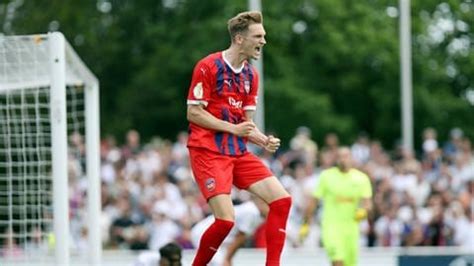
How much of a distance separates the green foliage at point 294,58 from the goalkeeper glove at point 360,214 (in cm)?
1799

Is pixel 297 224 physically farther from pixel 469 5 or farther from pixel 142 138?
pixel 142 138

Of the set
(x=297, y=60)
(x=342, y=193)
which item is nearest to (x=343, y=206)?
(x=342, y=193)

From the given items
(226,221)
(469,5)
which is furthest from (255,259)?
(469,5)

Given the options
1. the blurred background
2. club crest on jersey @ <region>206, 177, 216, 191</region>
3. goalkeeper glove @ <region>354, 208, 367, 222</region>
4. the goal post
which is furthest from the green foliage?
club crest on jersey @ <region>206, 177, 216, 191</region>

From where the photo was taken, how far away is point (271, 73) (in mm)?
38938

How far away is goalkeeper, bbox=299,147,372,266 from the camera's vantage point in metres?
18.7

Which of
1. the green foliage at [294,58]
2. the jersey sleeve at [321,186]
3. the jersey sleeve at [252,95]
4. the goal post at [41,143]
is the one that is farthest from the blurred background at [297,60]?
the jersey sleeve at [252,95]

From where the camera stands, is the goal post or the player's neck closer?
the player's neck

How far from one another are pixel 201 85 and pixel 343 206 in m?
7.43

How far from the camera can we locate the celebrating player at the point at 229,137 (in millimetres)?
11750

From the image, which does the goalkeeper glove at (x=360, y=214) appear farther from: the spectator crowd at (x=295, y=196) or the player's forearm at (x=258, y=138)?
the player's forearm at (x=258, y=138)

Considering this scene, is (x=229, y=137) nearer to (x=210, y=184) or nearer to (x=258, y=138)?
(x=258, y=138)

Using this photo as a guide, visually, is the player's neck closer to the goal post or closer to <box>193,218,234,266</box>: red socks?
<box>193,218,234,266</box>: red socks

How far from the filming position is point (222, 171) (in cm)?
1180
